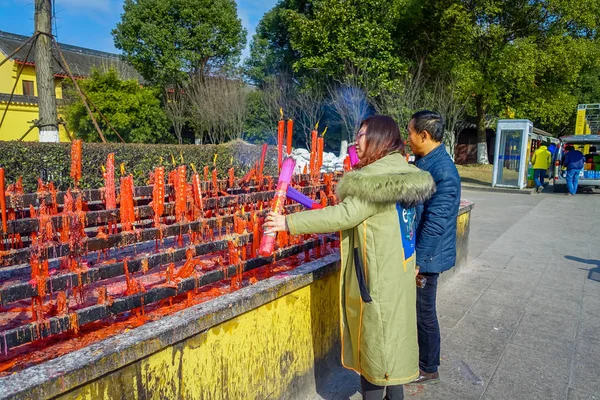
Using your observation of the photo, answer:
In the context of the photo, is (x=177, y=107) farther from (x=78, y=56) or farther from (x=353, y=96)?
(x=78, y=56)

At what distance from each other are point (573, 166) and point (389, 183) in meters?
14.7

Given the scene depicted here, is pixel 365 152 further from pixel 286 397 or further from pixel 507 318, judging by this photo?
pixel 507 318

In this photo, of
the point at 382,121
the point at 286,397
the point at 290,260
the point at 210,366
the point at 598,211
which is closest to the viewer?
the point at 210,366

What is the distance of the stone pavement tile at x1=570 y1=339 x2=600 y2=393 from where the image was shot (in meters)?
2.76

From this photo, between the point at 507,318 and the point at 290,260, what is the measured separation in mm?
2242

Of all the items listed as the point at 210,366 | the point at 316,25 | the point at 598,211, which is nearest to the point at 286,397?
the point at 210,366

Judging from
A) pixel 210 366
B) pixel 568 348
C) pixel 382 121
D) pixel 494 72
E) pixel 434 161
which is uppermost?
pixel 494 72

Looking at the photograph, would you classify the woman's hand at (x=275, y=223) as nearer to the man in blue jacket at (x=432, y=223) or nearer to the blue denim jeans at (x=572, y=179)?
the man in blue jacket at (x=432, y=223)

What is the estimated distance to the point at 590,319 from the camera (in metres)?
3.81

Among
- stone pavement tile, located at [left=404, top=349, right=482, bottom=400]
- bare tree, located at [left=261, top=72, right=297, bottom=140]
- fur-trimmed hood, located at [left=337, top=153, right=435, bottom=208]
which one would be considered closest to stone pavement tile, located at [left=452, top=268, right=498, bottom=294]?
stone pavement tile, located at [left=404, top=349, right=482, bottom=400]

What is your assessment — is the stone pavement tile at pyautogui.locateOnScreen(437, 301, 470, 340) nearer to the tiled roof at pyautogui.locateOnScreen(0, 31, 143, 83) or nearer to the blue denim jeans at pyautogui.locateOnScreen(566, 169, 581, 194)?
the blue denim jeans at pyautogui.locateOnScreen(566, 169, 581, 194)

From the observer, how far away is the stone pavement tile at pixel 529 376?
2.68 metres

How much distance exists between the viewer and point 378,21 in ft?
59.4

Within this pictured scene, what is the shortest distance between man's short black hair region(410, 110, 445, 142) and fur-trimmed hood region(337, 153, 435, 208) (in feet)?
1.97
